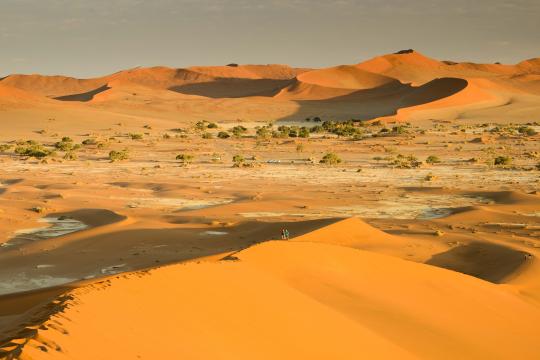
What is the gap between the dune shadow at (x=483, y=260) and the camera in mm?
10039

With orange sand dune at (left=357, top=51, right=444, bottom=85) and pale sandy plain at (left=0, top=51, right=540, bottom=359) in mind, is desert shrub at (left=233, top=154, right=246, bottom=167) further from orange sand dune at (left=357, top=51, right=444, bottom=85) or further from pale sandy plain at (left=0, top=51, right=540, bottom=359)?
orange sand dune at (left=357, top=51, right=444, bottom=85)

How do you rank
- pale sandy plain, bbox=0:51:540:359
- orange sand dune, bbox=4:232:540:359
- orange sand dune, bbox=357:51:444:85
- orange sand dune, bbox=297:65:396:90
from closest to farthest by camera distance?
orange sand dune, bbox=4:232:540:359 → pale sandy plain, bbox=0:51:540:359 → orange sand dune, bbox=297:65:396:90 → orange sand dune, bbox=357:51:444:85

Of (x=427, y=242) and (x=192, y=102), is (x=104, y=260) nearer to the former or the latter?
(x=427, y=242)

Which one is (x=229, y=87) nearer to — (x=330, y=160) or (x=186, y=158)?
(x=186, y=158)

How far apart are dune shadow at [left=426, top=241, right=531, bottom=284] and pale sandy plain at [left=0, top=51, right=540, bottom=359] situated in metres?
0.04

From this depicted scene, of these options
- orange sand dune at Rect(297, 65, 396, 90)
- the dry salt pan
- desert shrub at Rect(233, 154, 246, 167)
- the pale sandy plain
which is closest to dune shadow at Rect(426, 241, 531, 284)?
the pale sandy plain

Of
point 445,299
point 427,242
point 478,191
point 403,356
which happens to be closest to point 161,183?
point 478,191

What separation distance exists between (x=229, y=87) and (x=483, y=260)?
448ft

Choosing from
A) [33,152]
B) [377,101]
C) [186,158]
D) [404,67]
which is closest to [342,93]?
[377,101]

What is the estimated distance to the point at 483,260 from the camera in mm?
10633

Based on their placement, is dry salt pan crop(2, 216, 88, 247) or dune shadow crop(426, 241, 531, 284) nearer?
dune shadow crop(426, 241, 531, 284)

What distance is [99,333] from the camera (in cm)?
432

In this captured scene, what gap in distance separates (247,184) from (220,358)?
50.0ft

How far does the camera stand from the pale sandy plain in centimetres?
504
